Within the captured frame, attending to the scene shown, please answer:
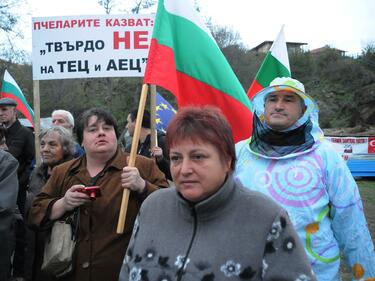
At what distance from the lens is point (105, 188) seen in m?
2.83

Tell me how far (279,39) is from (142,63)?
1804 millimetres

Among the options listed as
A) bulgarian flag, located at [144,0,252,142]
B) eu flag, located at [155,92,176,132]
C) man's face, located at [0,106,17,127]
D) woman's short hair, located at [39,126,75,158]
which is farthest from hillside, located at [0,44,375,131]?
bulgarian flag, located at [144,0,252,142]

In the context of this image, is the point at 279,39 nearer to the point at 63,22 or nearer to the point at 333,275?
the point at 63,22

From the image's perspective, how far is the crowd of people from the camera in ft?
5.53

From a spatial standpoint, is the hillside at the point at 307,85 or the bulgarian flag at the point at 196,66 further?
the hillside at the point at 307,85

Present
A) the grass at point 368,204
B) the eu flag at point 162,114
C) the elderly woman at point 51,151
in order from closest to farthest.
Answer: the elderly woman at point 51,151 → the grass at point 368,204 → the eu flag at point 162,114

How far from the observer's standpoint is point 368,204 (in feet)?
32.3

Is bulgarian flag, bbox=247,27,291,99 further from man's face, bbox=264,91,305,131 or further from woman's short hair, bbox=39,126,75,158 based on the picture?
man's face, bbox=264,91,305,131

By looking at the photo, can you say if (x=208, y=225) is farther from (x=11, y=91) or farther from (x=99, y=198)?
(x=11, y=91)

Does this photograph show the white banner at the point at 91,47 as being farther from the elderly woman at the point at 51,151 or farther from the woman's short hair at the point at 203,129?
the woman's short hair at the point at 203,129

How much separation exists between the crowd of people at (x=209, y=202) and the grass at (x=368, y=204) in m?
2.45

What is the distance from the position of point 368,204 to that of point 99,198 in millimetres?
8373

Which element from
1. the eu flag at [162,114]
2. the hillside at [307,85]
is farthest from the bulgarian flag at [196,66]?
the hillside at [307,85]

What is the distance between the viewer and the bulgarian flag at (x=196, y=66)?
3668mm
